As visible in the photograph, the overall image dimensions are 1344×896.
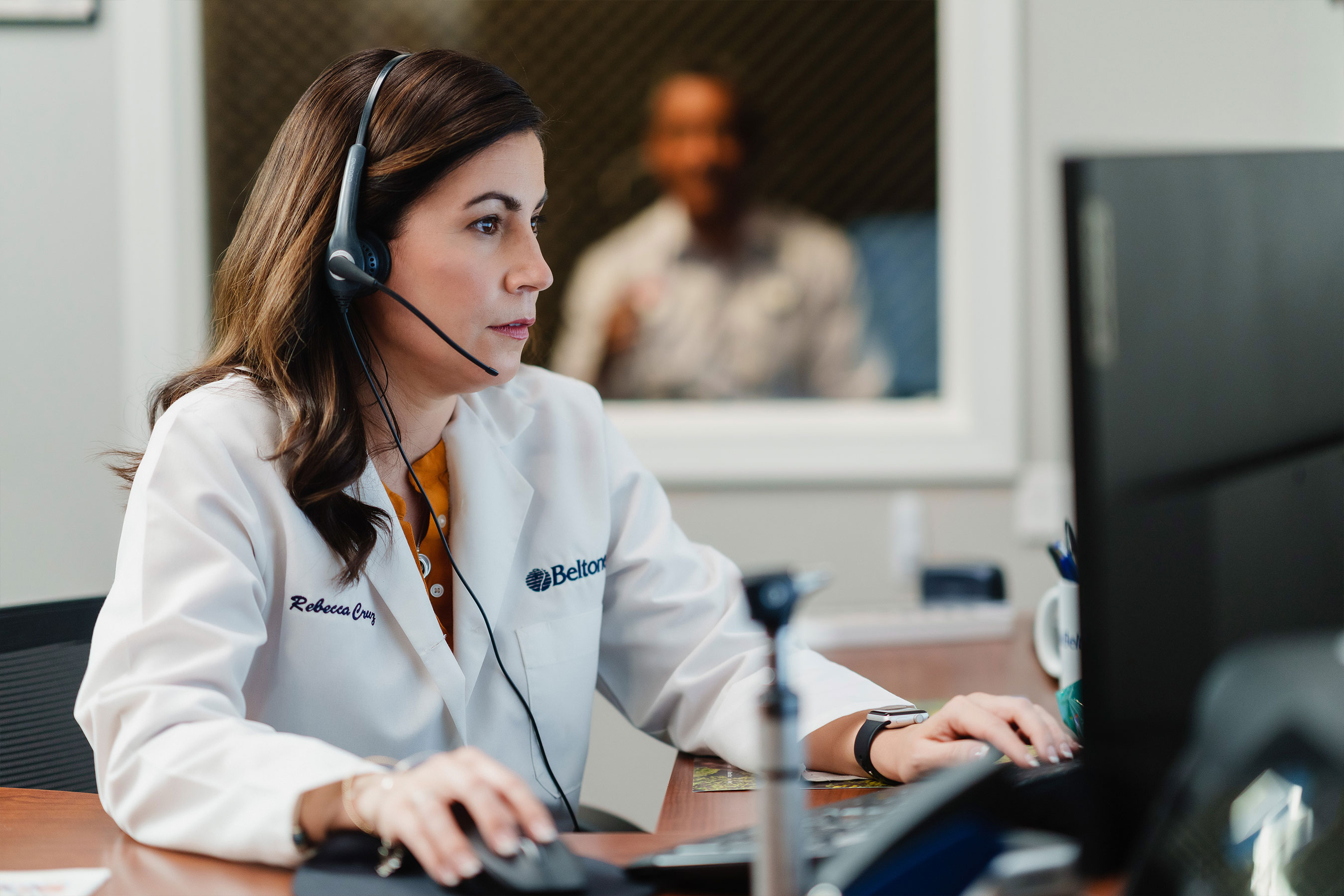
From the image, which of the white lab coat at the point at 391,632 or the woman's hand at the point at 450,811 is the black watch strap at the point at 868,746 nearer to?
the white lab coat at the point at 391,632

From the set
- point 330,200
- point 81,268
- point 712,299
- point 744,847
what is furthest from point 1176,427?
point 81,268

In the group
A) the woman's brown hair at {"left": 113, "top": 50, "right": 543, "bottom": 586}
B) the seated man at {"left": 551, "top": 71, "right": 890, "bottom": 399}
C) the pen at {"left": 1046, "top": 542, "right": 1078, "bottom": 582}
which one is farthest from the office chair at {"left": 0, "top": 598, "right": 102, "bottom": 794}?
the seated man at {"left": 551, "top": 71, "right": 890, "bottom": 399}

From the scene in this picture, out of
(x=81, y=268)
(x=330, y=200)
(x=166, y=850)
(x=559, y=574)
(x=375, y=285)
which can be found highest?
(x=81, y=268)

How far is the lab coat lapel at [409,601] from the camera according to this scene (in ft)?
3.57

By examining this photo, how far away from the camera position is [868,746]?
3.22ft

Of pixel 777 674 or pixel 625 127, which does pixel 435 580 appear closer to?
pixel 777 674

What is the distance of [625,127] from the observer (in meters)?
2.58

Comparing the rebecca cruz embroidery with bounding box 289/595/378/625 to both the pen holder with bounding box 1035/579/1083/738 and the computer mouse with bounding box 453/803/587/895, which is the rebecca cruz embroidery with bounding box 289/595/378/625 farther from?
the pen holder with bounding box 1035/579/1083/738

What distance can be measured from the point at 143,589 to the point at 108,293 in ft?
5.84

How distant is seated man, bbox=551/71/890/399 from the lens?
2605mm

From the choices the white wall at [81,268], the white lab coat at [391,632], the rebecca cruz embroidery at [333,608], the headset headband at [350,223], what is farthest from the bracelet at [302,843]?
the white wall at [81,268]

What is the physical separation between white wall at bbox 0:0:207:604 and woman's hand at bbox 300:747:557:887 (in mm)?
Result: 1963

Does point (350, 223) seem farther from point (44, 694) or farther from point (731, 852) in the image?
point (731, 852)

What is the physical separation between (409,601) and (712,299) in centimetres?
166
